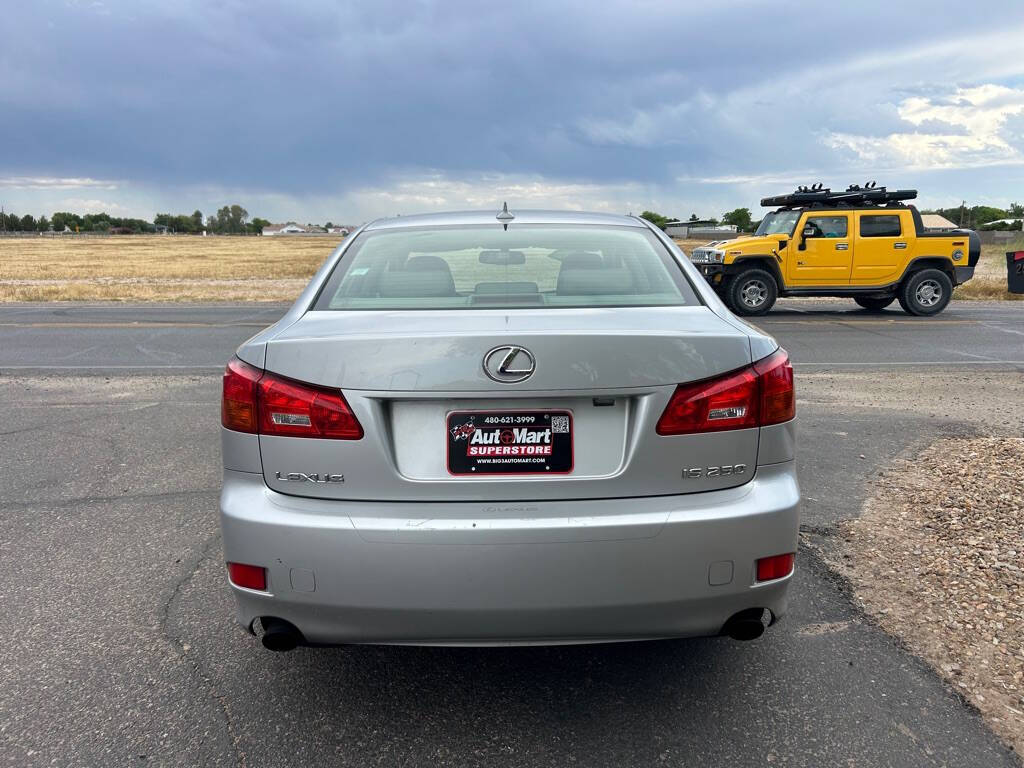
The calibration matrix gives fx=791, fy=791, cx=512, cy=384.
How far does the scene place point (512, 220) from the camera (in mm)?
3646

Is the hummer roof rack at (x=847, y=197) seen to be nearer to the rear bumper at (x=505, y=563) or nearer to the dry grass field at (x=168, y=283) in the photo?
the dry grass field at (x=168, y=283)

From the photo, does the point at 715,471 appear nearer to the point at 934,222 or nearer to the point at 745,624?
Result: the point at 745,624

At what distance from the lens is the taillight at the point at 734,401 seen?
2.33m

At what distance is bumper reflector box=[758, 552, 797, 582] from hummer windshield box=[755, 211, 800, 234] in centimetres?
1433

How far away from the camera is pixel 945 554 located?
3.78m

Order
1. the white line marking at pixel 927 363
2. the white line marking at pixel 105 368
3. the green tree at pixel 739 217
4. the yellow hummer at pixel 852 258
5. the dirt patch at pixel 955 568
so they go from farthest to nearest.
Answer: the green tree at pixel 739 217, the yellow hummer at pixel 852 258, the white line marking at pixel 927 363, the white line marking at pixel 105 368, the dirt patch at pixel 955 568

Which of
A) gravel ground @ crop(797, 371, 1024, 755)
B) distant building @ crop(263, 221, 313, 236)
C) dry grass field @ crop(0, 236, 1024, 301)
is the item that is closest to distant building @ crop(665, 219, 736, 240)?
dry grass field @ crop(0, 236, 1024, 301)

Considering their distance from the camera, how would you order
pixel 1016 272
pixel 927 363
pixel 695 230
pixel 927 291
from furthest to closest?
pixel 695 230
pixel 1016 272
pixel 927 291
pixel 927 363

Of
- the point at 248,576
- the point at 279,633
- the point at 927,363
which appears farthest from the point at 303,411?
the point at 927,363

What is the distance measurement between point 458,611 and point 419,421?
0.56 m

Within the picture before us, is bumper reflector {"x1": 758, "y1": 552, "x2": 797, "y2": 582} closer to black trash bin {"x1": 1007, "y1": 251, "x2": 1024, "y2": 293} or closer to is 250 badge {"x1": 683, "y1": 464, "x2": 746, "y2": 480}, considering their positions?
is 250 badge {"x1": 683, "y1": 464, "x2": 746, "y2": 480}

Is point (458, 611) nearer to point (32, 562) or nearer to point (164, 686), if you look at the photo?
point (164, 686)

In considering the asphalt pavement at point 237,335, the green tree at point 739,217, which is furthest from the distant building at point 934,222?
the green tree at point 739,217

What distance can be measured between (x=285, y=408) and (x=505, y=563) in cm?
79
